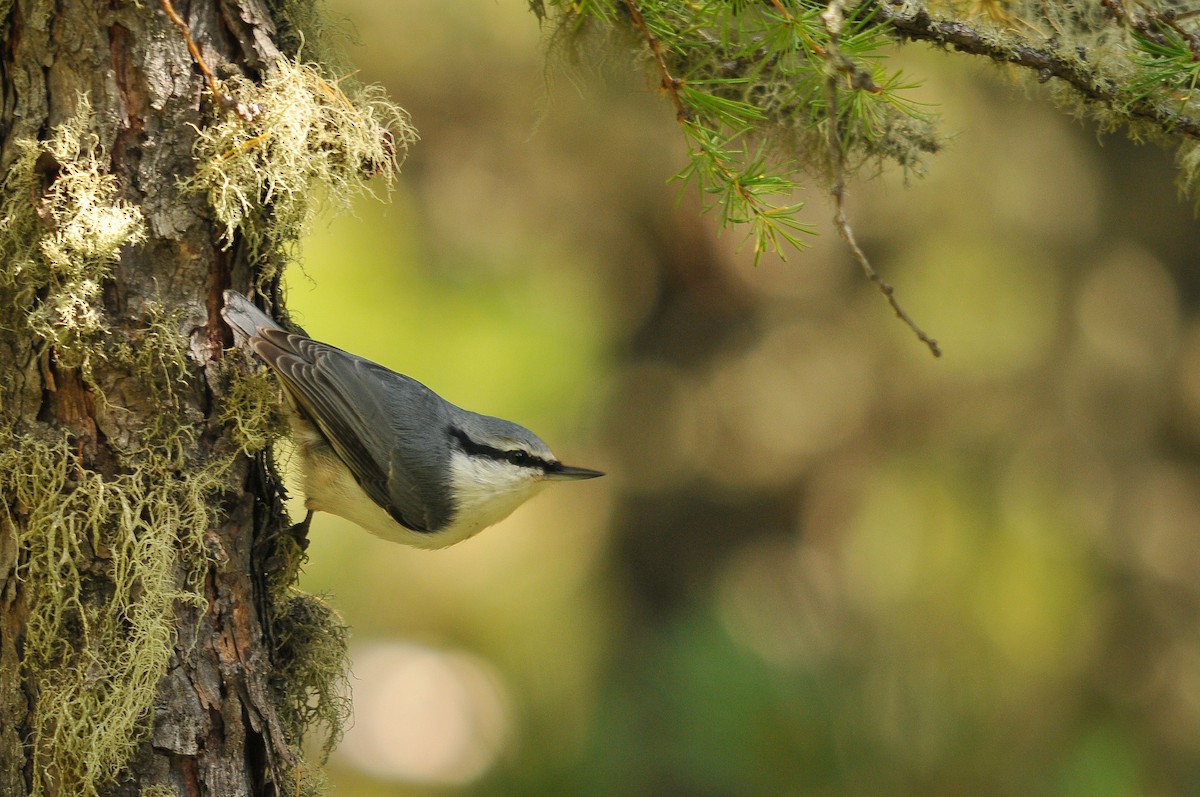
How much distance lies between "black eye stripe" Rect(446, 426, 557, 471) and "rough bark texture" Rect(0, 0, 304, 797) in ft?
2.44

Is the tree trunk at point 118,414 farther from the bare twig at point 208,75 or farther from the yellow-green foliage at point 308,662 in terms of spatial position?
the yellow-green foliage at point 308,662

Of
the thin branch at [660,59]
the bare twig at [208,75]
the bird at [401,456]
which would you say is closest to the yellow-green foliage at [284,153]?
the bare twig at [208,75]

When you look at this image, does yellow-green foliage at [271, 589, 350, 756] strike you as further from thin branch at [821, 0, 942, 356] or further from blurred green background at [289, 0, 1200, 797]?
thin branch at [821, 0, 942, 356]

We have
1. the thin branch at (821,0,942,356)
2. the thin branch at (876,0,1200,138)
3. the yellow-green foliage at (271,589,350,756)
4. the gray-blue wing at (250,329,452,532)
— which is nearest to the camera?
the thin branch at (821,0,942,356)

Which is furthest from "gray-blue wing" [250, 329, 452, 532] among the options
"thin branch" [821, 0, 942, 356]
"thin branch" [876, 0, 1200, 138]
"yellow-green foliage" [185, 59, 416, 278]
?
"thin branch" [876, 0, 1200, 138]

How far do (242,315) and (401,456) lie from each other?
2.03 ft

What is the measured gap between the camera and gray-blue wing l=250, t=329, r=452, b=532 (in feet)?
6.44

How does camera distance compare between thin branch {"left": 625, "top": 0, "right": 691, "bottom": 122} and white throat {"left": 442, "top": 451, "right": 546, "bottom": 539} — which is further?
white throat {"left": 442, "top": 451, "right": 546, "bottom": 539}

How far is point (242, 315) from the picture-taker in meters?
1.62

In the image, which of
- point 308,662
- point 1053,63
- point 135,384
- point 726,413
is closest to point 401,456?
point 308,662

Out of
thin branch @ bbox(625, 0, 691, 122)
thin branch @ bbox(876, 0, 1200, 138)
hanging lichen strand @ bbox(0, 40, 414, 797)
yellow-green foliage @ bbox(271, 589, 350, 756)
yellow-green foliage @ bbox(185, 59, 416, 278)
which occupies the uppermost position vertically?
thin branch @ bbox(876, 0, 1200, 138)

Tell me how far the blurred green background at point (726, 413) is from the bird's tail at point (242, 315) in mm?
1375

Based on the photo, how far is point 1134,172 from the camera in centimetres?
390

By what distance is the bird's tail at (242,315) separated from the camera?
5.24 ft
